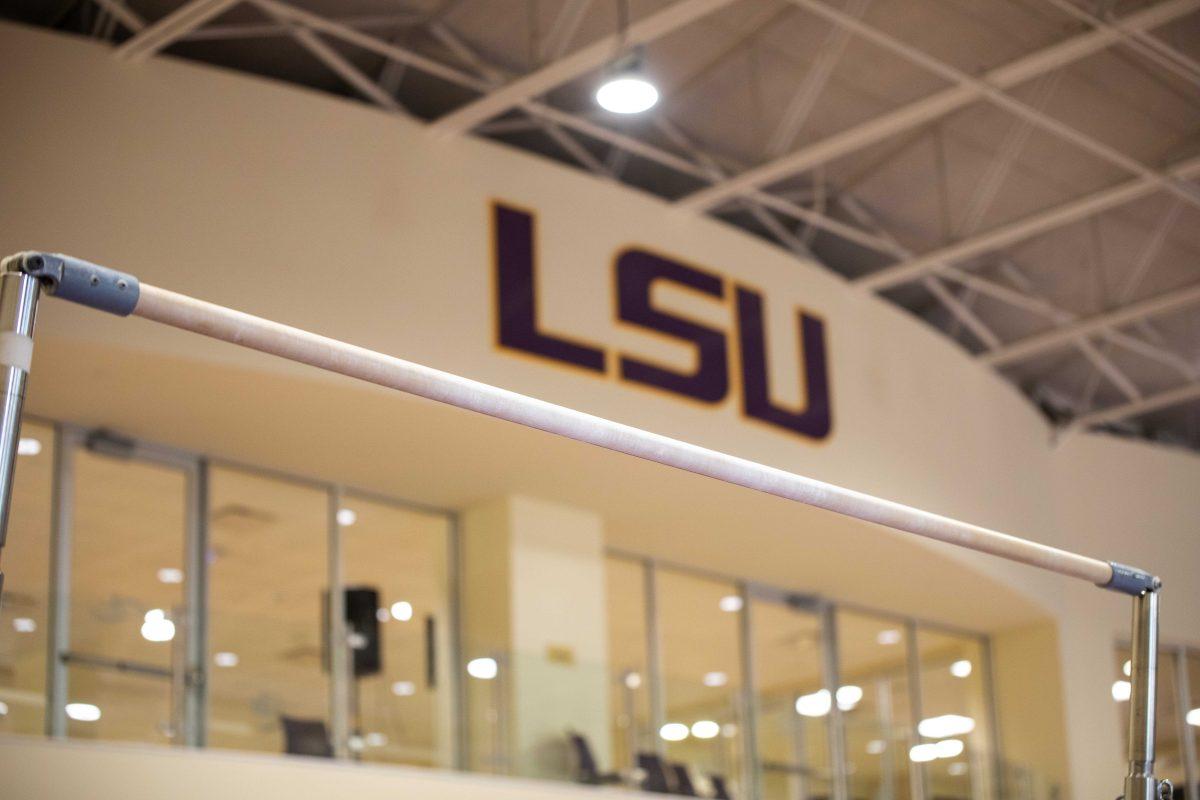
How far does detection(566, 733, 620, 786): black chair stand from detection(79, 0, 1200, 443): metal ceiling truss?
4.70 metres

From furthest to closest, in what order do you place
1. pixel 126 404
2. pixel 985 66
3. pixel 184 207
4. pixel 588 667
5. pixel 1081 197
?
pixel 1081 197, pixel 985 66, pixel 588 667, pixel 126 404, pixel 184 207

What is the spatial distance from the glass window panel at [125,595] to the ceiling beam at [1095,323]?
32.1 feet

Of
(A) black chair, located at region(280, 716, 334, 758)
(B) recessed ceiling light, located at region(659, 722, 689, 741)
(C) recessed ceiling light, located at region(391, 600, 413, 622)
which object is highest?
(C) recessed ceiling light, located at region(391, 600, 413, 622)

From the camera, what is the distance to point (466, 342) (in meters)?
11.4

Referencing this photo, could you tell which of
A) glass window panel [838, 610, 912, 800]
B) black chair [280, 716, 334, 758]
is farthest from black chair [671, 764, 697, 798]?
glass window panel [838, 610, 912, 800]

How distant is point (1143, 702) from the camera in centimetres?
507

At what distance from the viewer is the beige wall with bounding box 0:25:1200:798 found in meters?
Result: 9.96

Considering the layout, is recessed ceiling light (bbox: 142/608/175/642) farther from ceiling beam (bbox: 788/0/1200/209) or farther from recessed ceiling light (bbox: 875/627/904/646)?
recessed ceiling light (bbox: 875/627/904/646)

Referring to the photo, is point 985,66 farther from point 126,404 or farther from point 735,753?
point 126,404

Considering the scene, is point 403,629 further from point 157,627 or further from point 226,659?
point 157,627

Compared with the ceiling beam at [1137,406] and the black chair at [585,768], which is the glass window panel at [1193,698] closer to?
the ceiling beam at [1137,406]

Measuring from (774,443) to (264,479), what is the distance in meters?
4.43

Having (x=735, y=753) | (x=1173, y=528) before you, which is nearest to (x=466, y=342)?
(x=735, y=753)

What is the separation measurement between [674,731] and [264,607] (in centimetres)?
347
